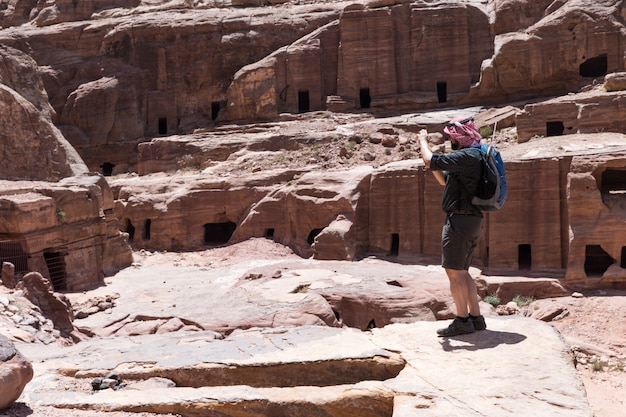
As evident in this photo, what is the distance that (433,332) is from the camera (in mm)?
6527

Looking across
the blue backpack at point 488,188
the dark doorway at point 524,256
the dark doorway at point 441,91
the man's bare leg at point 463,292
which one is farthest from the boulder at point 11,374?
the dark doorway at point 441,91

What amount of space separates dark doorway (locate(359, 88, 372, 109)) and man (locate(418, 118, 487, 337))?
73.9ft

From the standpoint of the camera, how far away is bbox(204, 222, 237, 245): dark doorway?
23719 mm

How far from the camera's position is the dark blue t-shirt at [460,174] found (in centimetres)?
620

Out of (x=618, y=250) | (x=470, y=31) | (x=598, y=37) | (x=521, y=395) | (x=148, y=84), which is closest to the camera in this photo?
(x=521, y=395)

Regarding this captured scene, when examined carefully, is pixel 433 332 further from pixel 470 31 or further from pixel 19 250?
pixel 470 31

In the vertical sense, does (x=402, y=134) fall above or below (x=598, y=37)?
below

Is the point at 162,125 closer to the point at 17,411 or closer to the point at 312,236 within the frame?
the point at 312,236

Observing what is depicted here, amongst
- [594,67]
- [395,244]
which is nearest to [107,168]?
[395,244]

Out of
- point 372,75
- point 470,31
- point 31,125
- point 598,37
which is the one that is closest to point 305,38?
point 372,75

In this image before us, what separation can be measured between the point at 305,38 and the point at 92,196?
14414 mm

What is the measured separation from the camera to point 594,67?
25.5 meters

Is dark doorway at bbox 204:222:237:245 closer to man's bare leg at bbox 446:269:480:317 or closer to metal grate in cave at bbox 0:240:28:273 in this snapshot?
metal grate in cave at bbox 0:240:28:273

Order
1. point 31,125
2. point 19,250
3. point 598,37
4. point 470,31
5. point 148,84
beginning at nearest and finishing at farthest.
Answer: point 19,250, point 31,125, point 598,37, point 470,31, point 148,84
